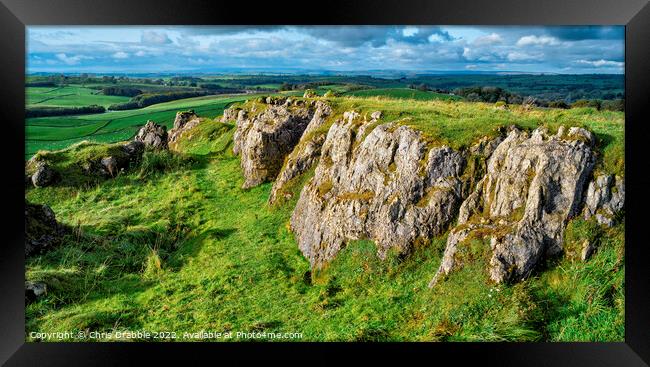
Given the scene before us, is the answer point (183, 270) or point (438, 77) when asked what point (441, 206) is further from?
point (183, 270)

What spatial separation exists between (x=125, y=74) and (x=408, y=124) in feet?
26.7

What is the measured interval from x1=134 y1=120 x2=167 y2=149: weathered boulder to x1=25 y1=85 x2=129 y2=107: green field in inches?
46.6

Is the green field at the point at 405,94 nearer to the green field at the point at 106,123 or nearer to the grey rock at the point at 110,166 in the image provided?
the green field at the point at 106,123

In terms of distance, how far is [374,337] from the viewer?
1101cm

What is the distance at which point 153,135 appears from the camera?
15.6m

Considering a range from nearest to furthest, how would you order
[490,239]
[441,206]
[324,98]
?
[490,239] → [441,206] → [324,98]

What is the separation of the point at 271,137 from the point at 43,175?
23.2ft

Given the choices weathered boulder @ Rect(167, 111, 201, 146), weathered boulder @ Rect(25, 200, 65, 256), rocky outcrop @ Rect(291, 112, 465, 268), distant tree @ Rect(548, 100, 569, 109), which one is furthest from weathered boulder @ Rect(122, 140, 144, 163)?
distant tree @ Rect(548, 100, 569, 109)

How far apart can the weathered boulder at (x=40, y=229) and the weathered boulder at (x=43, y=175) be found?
4.04 ft

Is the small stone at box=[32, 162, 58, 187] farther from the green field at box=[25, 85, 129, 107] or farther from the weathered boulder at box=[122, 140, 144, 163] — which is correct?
the weathered boulder at box=[122, 140, 144, 163]

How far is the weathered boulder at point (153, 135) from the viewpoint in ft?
49.8
